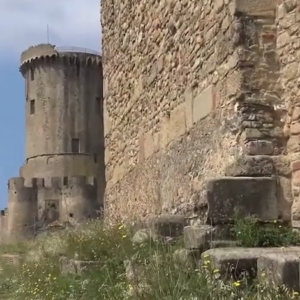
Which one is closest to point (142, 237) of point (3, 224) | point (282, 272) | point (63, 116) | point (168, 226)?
point (168, 226)

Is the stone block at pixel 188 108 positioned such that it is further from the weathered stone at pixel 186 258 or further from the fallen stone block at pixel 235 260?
the fallen stone block at pixel 235 260

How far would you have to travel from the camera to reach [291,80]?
536 centimetres

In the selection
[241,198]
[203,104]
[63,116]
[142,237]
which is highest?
[63,116]

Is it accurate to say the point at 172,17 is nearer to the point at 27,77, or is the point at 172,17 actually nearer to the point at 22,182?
the point at 22,182

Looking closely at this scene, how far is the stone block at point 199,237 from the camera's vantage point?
4.69 m

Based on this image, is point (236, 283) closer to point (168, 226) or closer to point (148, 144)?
point (168, 226)

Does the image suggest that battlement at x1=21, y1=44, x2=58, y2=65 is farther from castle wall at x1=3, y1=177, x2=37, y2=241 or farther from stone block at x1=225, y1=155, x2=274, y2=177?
stone block at x1=225, y1=155, x2=274, y2=177

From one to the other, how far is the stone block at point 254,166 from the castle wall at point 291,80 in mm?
184

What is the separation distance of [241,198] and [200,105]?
1532mm

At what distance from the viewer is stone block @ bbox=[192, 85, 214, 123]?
607 centimetres

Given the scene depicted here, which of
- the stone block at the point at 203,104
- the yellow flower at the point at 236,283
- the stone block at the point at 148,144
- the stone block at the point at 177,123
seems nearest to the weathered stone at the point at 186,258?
the yellow flower at the point at 236,283

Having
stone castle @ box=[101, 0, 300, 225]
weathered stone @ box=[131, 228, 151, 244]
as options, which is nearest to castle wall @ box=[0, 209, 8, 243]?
stone castle @ box=[101, 0, 300, 225]

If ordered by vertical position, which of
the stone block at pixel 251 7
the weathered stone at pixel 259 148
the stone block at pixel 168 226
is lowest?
the stone block at pixel 168 226

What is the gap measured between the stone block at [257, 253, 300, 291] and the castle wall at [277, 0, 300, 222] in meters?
1.33
